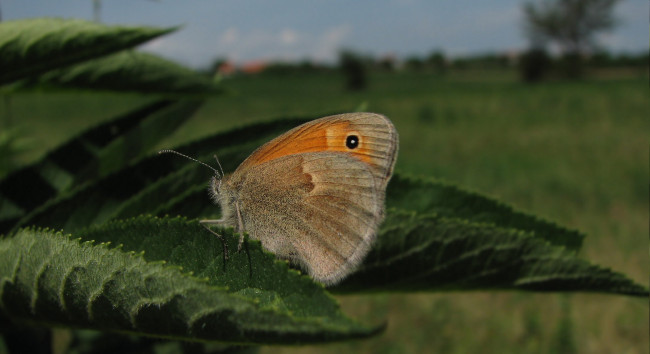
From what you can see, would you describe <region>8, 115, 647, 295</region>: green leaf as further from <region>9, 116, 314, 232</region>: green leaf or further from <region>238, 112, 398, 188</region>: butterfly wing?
<region>238, 112, 398, 188</region>: butterfly wing

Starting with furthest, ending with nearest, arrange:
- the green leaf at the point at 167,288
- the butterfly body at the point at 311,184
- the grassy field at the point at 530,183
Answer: the grassy field at the point at 530,183
the butterfly body at the point at 311,184
the green leaf at the point at 167,288

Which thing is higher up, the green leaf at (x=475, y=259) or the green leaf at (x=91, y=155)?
the green leaf at (x=91, y=155)

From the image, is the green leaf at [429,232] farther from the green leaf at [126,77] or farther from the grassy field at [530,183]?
the green leaf at [126,77]

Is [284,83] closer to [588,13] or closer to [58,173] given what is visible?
[588,13]

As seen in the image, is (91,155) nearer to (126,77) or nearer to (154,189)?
(126,77)

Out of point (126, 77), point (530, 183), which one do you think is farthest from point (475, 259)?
point (530, 183)

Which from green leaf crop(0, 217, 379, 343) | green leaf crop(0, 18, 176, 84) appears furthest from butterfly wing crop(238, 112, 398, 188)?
green leaf crop(0, 217, 379, 343)

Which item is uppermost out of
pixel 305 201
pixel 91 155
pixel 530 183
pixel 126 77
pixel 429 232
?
pixel 126 77

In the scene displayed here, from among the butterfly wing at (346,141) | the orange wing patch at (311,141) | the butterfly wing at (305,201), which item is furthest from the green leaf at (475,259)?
the orange wing patch at (311,141)
